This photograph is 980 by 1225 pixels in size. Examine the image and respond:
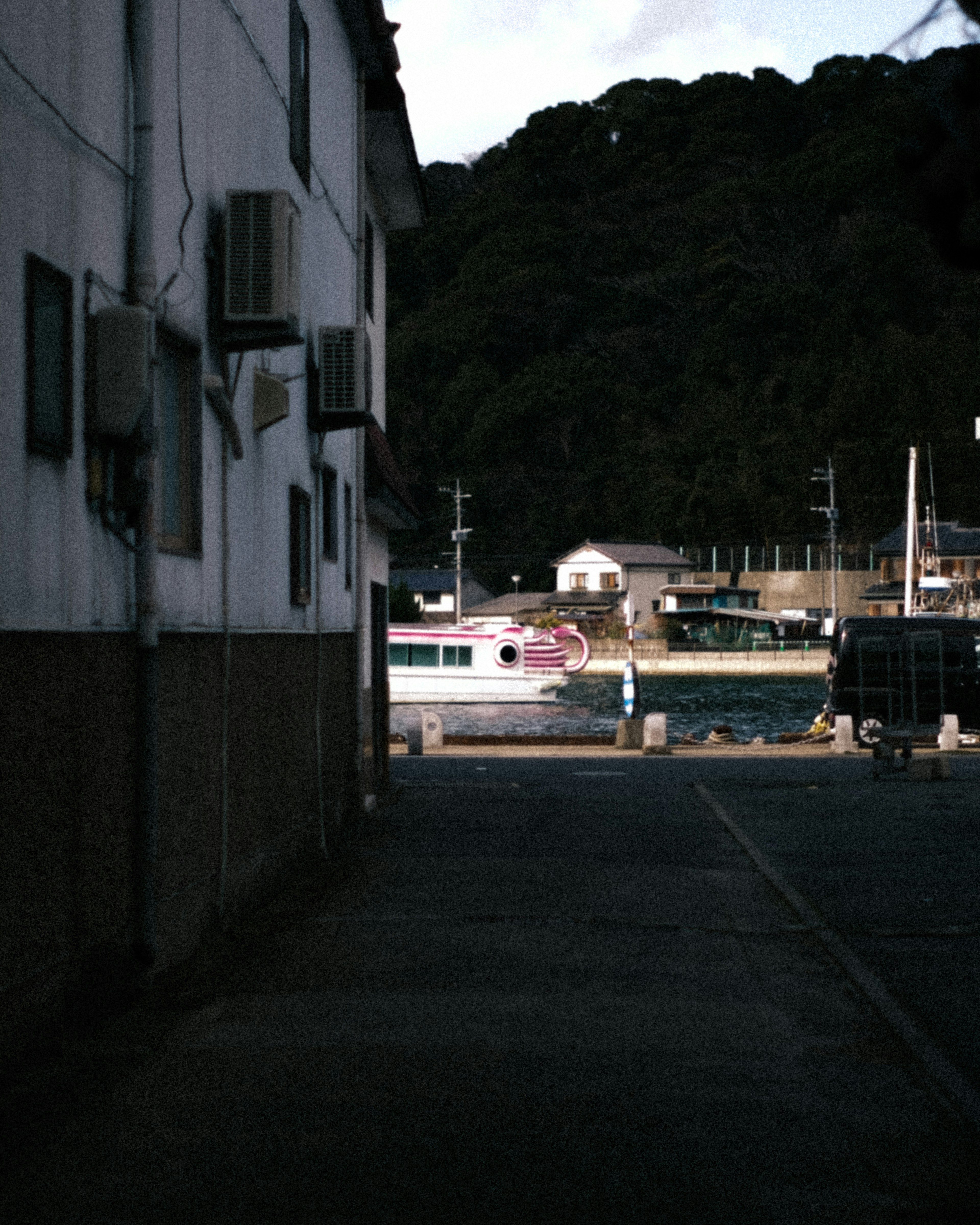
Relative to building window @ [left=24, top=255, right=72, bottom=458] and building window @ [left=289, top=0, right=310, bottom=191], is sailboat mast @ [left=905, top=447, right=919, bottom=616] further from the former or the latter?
building window @ [left=24, top=255, right=72, bottom=458]

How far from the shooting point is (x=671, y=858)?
12.2 meters

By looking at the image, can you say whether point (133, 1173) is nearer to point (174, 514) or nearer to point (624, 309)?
point (174, 514)

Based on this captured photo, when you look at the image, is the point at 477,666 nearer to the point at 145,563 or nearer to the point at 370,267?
the point at 370,267

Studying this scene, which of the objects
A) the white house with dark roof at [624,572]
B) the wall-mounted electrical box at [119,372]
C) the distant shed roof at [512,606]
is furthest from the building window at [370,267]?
the distant shed roof at [512,606]

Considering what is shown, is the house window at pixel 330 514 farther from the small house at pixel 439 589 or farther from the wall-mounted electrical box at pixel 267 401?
the small house at pixel 439 589

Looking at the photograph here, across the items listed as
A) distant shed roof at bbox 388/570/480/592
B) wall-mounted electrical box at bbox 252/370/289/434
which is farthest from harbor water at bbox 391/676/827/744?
wall-mounted electrical box at bbox 252/370/289/434

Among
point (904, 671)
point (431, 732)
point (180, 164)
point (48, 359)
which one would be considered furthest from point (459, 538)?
point (48, 359)

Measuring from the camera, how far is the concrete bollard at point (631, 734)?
90.9 ft

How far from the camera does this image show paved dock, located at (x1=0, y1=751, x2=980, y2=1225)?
4.35m

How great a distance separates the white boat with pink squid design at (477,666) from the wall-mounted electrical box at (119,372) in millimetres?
49954

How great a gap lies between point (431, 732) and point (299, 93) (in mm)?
16973

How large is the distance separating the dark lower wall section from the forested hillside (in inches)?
3443

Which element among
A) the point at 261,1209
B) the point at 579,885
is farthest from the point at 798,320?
the point at 261,1209

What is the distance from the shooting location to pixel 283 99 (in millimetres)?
10883
